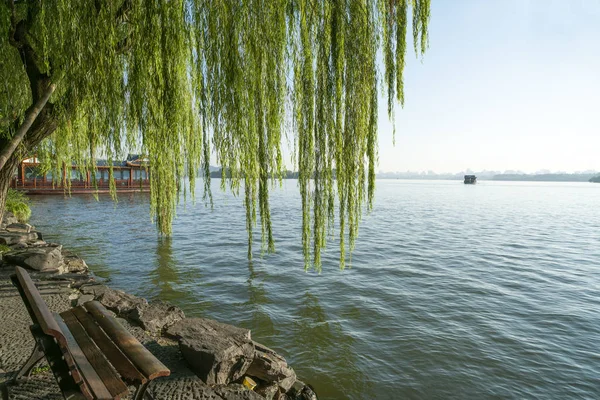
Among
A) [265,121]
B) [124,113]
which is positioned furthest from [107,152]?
[265,121]

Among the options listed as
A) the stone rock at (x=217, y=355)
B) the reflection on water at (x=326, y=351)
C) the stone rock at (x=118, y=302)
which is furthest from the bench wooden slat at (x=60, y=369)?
the reflection on water at (x=326, y=351)

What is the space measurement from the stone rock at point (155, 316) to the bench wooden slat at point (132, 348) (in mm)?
1756

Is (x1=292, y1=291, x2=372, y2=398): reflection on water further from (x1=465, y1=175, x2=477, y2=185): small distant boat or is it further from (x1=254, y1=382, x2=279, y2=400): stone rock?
(x1=465, y1=175, x2=477, y2=185): small distant boat

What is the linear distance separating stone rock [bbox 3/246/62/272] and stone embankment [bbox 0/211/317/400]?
1.09m

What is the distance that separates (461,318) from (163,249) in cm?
1041

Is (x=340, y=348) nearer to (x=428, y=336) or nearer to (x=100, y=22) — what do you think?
(x=428, y=336)

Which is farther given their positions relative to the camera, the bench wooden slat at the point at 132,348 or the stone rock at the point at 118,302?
the stone rock at the point at 118,302

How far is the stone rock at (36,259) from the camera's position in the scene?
723cm

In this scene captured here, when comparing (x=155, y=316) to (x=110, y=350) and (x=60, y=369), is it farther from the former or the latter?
(x=60, y=369)

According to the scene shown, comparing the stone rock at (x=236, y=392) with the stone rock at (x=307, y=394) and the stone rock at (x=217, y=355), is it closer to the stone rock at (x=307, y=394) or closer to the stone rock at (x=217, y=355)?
the stone rock at (x=217, y=355)

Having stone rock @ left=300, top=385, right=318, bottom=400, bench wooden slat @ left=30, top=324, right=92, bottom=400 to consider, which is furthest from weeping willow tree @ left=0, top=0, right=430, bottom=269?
bench wooden slat @ left=30, top=324, right=92, bottom=400

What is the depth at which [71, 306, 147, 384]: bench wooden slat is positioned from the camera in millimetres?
2473

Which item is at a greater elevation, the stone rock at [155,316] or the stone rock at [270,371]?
the stone rock at [155,316]

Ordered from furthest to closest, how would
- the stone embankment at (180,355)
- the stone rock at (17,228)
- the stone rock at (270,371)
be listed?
the stone rock at (17,228)
the stone rock at (270,371)
the stone embankment at (180,355)
